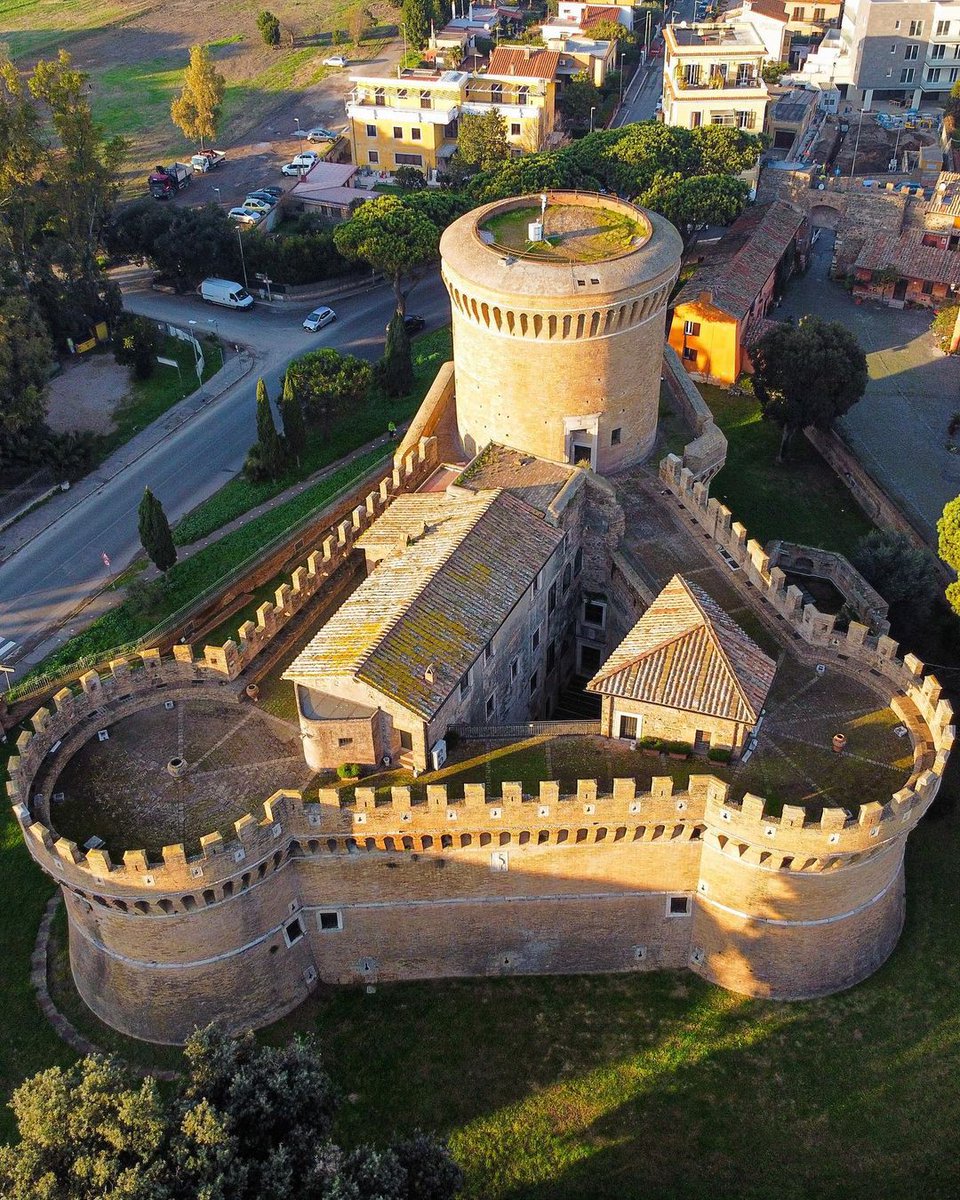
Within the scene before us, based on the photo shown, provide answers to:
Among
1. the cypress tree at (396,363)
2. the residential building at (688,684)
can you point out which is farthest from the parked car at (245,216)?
the residential building at (688,684)

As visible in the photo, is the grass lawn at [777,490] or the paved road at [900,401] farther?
the paved road at [900,401]

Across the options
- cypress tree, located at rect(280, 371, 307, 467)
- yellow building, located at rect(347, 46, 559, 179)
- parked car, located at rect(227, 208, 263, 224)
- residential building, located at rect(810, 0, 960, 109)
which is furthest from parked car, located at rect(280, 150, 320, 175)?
residential building, located at rect(810, 0, 960, 109)

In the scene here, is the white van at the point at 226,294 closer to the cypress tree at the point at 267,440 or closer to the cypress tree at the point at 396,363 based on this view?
the cypress tree at the point at 396,363

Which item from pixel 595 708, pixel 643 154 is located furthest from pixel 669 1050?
pixel 643 154

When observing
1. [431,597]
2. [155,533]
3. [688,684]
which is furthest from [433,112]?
[688,684]

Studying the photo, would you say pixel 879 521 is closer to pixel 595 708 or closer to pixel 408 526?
pixel 595 708
